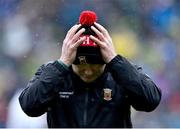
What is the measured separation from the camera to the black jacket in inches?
73.8

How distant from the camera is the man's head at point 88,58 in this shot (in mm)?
1868

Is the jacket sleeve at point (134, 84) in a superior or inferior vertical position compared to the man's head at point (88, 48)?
inferior

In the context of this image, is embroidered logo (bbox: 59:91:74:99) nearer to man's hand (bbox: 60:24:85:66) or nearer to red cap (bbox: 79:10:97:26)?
man's hand (bbox: 60:24:85:66)

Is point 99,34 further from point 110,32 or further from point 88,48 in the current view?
point 110,32

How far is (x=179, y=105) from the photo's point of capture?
4.85m

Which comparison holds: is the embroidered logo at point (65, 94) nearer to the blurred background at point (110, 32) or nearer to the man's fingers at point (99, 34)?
the man's fingers at point (99, 34)

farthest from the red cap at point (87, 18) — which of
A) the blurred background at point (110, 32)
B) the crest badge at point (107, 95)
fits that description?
the blurred background at point (110, 32)

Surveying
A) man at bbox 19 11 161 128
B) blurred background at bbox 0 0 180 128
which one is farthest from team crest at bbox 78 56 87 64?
blurred background at bbox 0 0 180 128

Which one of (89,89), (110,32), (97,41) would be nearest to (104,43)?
(97,41)

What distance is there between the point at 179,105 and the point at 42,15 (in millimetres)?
1487

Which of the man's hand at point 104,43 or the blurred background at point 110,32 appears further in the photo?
the blurred background at point 110,32

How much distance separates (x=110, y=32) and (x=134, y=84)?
3.30 meters

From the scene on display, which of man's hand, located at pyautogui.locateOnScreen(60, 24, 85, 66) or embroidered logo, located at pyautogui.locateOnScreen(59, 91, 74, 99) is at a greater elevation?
man's hand, located at pyautogui.locateOnScreen(60, 24, 85, 66)

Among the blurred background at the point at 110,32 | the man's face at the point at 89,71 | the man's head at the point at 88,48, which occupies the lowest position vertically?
the man's face at the point at 89,71
